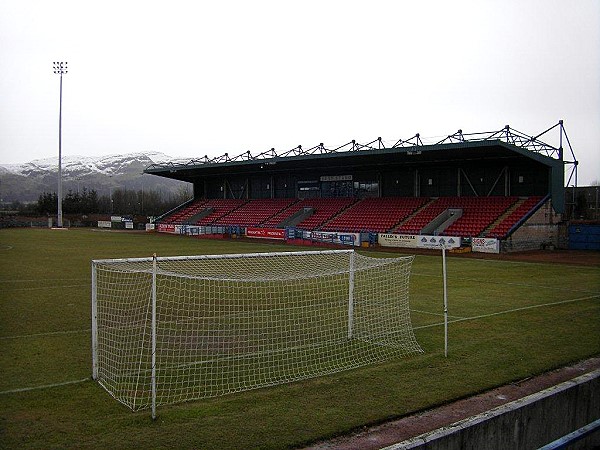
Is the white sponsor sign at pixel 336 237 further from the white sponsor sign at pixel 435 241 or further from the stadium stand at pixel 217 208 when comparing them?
the stadium stand at pixel 217 208

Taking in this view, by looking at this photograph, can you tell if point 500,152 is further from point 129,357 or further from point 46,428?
point 46,428

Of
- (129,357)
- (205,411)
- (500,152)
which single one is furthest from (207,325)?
(500,152)

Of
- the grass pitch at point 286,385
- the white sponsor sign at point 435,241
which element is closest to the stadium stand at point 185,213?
the white sponsor sign at point 435,241

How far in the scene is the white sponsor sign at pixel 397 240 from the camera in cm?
3750

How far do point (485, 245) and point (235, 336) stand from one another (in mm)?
26177

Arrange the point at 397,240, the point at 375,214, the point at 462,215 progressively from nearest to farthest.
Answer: the point at 397,240
the point at 462,215
the point at 375,214

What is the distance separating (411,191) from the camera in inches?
1796

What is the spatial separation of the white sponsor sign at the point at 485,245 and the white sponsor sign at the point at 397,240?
430 cm

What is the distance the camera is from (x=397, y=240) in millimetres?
38531

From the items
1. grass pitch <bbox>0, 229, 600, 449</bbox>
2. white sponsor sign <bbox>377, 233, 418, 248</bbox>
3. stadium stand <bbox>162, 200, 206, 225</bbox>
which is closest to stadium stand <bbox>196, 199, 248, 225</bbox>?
→ stadium stand <bbox>162, 200, 206, 225</bbox>

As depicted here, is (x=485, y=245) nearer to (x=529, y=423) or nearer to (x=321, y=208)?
(x=321, y=208)

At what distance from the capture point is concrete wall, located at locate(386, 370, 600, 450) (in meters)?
5.71

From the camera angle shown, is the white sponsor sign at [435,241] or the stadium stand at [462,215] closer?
the white sponsor sign at [435,241]

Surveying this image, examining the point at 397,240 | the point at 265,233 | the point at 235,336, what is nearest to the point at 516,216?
the point at 397,240
